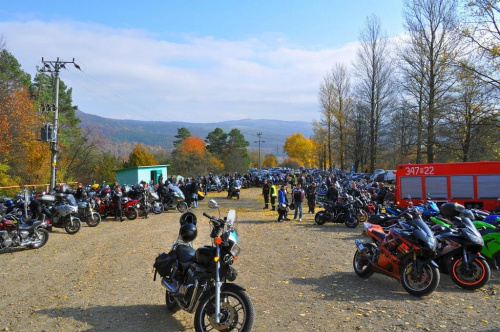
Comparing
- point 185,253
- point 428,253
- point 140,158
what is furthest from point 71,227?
point 140,158

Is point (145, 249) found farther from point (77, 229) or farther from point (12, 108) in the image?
point (12, 108)

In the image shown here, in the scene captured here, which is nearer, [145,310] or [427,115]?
[145,310]

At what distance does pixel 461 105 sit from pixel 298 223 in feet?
52.1

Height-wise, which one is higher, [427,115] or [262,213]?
[427,115]

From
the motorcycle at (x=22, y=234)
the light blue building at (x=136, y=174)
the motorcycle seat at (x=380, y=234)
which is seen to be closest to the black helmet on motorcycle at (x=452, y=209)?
the motorcycle seat at (x=380, y=234)

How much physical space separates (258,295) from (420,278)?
2.50m

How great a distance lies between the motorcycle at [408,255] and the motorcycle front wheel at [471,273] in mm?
664

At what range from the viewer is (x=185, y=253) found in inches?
191

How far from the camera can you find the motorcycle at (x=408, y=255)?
19.2ft

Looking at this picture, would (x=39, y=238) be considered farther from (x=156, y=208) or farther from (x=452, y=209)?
(x=452, y=209)

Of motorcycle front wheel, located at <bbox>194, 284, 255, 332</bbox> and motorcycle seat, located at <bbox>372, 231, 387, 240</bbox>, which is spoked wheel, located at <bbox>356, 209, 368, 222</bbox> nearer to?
motorcycle seat, located at <bbox>372, 231, 387, 240</bbox>

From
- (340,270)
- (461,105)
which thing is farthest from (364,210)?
(461,105)

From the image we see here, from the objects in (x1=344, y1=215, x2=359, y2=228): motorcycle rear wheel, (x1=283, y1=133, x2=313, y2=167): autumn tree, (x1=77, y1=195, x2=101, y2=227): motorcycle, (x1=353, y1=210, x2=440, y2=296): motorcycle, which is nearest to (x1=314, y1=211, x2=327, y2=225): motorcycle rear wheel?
(x1=344, y1=215, x2=359, y2=228): motorcycle rear wheel

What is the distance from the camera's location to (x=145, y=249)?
9.74 metres
